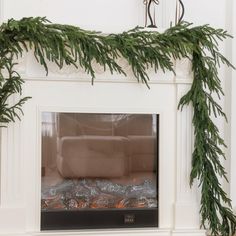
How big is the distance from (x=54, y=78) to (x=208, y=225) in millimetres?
1485

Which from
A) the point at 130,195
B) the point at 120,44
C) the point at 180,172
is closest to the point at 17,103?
the point at 120,44

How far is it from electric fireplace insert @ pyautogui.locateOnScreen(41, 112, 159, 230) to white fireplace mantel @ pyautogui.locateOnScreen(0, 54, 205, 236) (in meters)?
0.06

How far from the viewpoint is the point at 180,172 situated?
2760mm

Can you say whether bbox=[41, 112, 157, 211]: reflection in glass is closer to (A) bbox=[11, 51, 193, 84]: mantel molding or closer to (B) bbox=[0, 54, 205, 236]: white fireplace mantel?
(B) bbox=[0, 54, 205, 236]: white fireplace mantel

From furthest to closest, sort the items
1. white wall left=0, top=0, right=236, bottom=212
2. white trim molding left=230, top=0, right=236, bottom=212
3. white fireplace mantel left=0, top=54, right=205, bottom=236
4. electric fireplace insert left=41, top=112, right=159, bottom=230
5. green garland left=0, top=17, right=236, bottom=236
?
1. white trim molding left=230, top=0, right=236, bottom=212
2. white wall left=0, top=0, right=236, bottom=212
3. electric fireplace insert left=41, top=112, right=159, bottom=230
4. white fireplace mantel left=0, top=54, right=205, bottom=236
5. green garland left=0, top=17, right=236, bottom=236

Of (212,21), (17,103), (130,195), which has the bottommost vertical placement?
(130,195)

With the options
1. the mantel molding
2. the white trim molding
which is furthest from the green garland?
the white trim molding

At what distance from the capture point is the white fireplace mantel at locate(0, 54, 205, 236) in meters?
2.59

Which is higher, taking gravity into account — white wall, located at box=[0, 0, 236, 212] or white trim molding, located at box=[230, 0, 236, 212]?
white wall, located at box=[0, 0, 236, 212]

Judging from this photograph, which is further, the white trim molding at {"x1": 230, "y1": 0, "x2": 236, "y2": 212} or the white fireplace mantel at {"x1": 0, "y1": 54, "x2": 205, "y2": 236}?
the white trim molding at {"x1": 230, "y1": 0, "x2": 236, "y2": 212}

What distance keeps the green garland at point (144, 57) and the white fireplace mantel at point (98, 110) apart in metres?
0.07

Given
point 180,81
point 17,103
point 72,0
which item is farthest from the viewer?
point 72,0

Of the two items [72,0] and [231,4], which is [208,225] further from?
[72,0]

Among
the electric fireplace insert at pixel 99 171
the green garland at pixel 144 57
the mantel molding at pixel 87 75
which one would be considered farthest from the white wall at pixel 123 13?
the electric fireplace insert at pixel 99 171
